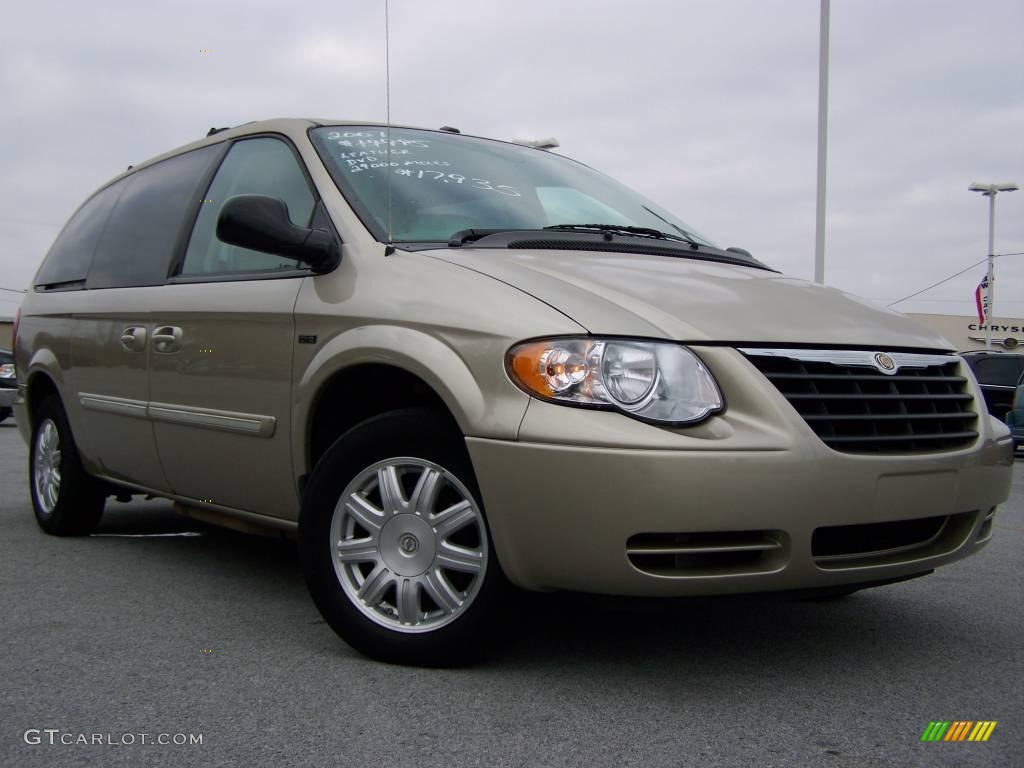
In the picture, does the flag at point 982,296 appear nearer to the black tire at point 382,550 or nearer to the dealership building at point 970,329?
the dealership building at point 970,329

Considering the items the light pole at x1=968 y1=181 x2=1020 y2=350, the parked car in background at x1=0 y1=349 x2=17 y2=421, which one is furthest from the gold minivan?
the light pole at x1=968 y1=181 x2=1020 y2=350

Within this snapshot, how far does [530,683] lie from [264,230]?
60.8 inches

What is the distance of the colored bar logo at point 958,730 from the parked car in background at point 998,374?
13.9m

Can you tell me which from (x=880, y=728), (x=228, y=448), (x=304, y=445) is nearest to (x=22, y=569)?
(x=228, y=448)

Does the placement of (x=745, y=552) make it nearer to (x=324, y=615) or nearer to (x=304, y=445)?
(x=324, y=615)

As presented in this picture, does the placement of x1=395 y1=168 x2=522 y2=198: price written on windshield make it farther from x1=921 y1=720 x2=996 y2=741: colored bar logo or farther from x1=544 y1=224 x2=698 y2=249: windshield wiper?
x1=921 y1=720 x2=996 y2=741: colored bar logo

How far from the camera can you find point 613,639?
3371 millimetres

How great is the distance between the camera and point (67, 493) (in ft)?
17.2

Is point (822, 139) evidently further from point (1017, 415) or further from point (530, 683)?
point (530, 683)

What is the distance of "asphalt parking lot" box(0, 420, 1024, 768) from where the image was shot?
2.45 metres

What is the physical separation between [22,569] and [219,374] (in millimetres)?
1442

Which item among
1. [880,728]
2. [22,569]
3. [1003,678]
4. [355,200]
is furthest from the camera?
[22,569]

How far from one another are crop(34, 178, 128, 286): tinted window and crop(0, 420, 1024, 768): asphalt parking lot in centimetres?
178

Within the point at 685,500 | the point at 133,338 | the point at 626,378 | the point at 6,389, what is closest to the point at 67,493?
the point at 133,338
